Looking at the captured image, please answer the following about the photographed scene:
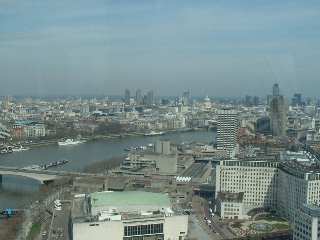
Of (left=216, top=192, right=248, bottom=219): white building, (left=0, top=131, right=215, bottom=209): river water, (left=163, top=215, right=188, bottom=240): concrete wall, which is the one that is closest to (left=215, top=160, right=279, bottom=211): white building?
(left=216, top=192, right=248, bottom=219): white building

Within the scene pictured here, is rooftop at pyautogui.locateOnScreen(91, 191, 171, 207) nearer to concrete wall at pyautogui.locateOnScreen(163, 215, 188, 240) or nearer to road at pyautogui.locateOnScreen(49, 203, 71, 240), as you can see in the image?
concrete wall at pyautogui.locateOnScreen(163, 215, 188, 240)

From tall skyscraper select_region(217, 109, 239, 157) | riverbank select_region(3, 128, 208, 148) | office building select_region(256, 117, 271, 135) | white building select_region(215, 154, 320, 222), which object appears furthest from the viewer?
office building select_region(256, 117, 271, 135)

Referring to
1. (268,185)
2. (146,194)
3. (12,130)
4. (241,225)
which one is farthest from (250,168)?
(12,130)

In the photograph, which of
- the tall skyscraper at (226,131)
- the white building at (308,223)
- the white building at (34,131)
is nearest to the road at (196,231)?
the white building at (308,223)

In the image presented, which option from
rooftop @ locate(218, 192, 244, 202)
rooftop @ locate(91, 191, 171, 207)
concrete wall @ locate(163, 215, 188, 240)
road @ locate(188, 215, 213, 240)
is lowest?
road @ locate(188, 215, 213, 240)

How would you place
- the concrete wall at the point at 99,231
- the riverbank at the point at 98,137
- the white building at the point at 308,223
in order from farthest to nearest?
the riverbank at the point at 98,137, the concrete wall at the point at 99,231, the white building at the point at 308,223

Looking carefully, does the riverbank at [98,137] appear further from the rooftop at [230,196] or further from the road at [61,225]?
the rooftop at [230,196]

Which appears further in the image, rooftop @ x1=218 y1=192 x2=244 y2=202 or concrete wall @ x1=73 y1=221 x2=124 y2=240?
rooftop @ x1=218 y1=192 x2=244 y2=202

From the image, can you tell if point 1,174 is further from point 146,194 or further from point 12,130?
point 12,130
